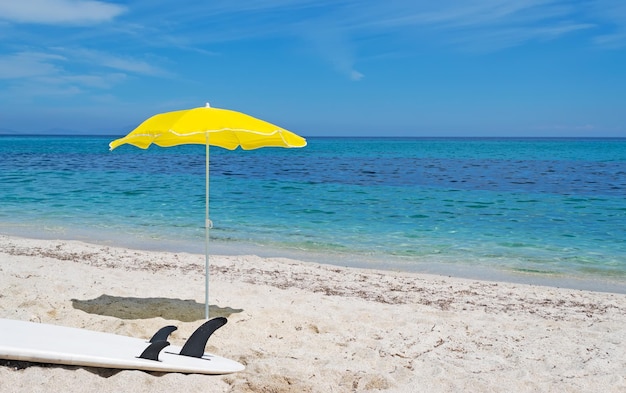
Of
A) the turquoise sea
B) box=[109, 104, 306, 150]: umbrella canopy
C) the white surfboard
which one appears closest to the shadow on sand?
the white surfboard

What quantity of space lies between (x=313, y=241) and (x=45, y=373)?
8280 mm

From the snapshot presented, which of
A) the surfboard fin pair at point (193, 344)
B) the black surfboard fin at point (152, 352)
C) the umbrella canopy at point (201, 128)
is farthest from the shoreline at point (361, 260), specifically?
the black surfboard fin at point (152, 352)

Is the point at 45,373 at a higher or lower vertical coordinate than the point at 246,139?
lower

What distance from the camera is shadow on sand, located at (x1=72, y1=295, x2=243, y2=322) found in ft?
20.5

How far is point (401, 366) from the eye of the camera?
495 cm

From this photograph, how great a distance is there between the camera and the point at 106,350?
15.2 ft

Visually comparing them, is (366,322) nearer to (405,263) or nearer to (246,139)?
(246,139)

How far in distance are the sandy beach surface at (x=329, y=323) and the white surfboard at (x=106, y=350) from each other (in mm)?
90

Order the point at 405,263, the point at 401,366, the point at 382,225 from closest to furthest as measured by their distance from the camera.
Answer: the point at 401,366 < the point at 405,263 < the point at 382,225

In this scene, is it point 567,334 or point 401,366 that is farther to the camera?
point 567,334

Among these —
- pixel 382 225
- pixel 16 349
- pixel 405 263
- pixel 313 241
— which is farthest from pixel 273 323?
pixel 382 225

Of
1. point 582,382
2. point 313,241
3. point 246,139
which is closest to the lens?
point 582,382

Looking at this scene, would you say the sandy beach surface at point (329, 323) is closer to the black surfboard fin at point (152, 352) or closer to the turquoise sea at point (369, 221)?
the black surfboard fin at point (152, 352)

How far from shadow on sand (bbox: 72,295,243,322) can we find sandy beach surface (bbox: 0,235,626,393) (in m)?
0.02
